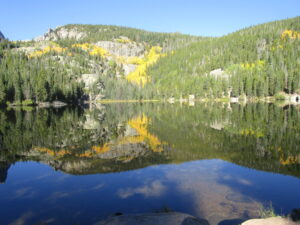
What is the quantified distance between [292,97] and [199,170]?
123m

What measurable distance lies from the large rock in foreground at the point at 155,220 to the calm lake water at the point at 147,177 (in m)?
1.39

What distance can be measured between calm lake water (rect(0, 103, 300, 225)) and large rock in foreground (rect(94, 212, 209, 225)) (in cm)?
139

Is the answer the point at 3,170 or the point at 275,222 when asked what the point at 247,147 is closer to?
the point at 275,222

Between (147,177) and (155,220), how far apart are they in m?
6.67

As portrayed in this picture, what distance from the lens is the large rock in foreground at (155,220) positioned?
795cm

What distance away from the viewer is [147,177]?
1485cm

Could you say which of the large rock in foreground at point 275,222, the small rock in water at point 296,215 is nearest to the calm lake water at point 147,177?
the large rock in foreground at point 275,222

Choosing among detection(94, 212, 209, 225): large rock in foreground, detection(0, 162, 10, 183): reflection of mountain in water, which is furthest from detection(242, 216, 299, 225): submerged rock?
detection(0, 162, 10, 183): reflection of mountain in water

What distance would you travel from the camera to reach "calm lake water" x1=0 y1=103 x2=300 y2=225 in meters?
10.4

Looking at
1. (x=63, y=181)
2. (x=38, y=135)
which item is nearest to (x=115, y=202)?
(x=63, y=181)

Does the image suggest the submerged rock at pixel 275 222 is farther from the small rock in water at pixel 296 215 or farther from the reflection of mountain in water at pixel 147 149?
the reflection of mountain in water at pixel 147 149

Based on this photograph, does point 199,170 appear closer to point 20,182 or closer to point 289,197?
point 289,197

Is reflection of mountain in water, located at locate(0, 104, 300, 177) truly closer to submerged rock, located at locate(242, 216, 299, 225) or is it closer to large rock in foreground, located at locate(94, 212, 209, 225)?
large rock in foreground, located at locate(94, 212, 209, 225)

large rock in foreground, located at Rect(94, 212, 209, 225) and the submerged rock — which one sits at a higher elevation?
the submerged rock
